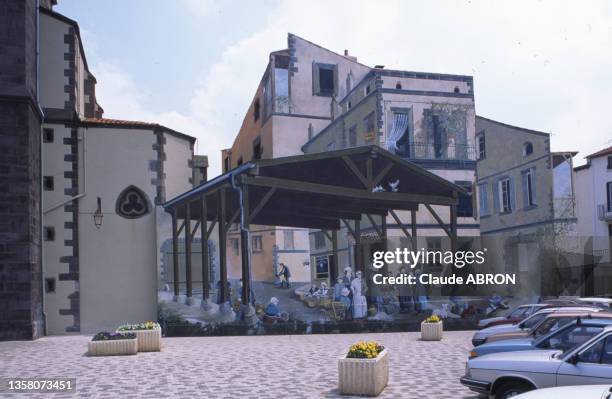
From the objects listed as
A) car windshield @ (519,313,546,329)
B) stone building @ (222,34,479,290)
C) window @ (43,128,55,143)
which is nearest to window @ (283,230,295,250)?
stone building @ (222,34,479,290)

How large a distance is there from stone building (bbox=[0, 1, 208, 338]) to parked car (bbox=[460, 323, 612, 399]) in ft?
50.5

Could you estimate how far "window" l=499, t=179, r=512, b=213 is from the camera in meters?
29.4

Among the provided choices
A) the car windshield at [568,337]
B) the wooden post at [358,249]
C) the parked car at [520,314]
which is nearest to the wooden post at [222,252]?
the wooden post at [358,249]

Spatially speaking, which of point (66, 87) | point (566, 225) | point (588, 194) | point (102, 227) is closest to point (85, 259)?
point (102, 227)

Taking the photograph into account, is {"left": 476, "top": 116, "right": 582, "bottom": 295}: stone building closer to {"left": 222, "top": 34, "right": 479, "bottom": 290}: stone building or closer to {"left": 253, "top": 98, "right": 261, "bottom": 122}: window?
{"left": 222, "top": 34, "right": 479, "bottom": 290}: stone building

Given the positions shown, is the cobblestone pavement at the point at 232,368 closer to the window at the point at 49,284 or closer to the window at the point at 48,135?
the window at the point at 49,284

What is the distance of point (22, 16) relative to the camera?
19281 mm

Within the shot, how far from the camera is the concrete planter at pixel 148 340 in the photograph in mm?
15438

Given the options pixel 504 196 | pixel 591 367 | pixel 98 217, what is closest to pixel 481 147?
pixel 504 196

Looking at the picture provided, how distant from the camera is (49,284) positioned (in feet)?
71.1

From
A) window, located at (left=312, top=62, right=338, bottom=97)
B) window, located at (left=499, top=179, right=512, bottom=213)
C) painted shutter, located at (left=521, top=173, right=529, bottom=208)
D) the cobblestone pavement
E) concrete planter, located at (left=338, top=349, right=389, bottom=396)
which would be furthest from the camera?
window, located at (left=312, top=62, right=338, bottom=97)

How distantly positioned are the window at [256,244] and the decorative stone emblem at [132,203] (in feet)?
12.7

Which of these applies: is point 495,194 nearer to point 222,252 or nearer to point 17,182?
point 222,252

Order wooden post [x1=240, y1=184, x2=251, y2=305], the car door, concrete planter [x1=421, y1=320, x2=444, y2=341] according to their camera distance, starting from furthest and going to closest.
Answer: wooden post [x1=240, y1=184, x2=251, y2=305], concrete planter [x1=421, y1=320, x2=444, y2=341], the car door
